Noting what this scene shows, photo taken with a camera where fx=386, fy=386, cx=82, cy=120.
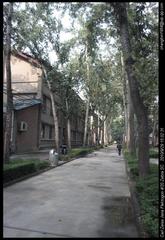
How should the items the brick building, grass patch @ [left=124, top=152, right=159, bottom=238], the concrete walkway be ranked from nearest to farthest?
grass patch @ [left=124, top=152, right=159, bottom=238]
the concrete walkway
the brick building

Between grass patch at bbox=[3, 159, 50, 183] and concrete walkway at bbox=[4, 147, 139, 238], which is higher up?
grass patch at bbox=[3, 159, 50, 183]

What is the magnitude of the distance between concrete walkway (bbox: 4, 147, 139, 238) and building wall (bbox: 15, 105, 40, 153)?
53.0 ft

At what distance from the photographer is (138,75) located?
12.2 metres

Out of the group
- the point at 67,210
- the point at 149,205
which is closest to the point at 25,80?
the point at 67,210

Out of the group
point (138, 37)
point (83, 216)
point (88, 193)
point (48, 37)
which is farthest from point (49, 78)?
point (83, 216)

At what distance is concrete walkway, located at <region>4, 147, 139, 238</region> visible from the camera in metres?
7.92

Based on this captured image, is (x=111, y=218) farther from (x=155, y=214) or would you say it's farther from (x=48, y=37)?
(x=48, y=37)

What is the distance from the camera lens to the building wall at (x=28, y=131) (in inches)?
1249

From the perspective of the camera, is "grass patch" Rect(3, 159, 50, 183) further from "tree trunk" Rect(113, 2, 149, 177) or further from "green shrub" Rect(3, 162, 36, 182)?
"tree trunk" Rect(113, 2, 149, 177)

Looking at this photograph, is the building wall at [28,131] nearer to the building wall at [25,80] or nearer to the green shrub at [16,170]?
the building wall at [25,80]

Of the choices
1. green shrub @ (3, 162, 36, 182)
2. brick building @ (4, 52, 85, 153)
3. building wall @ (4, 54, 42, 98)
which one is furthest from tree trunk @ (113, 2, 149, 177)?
building wall @ (4, 54, 42, 98)

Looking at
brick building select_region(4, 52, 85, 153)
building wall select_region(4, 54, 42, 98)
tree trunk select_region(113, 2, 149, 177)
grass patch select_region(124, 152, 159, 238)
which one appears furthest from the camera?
building wall select_region(4, 54, 42, 98)

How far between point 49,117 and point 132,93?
2800cm

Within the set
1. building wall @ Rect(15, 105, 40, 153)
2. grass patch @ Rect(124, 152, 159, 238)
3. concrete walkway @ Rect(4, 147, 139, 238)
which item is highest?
building wall @ Rect(15, 105, 40, 153)
